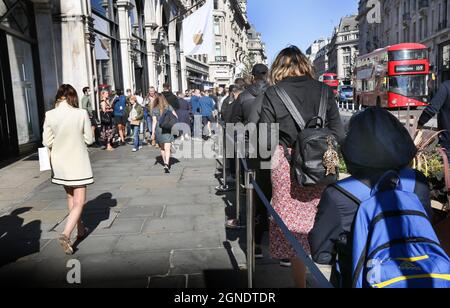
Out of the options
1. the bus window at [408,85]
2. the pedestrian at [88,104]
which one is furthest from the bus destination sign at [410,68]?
the pedestrian at [88,104]

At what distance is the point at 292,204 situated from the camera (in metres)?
3.10

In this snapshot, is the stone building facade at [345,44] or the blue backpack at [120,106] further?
the stone building facade at [345,44]

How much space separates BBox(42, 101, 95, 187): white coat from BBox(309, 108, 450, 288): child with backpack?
3.36 m

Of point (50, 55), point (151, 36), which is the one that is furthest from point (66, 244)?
point (151, 36)

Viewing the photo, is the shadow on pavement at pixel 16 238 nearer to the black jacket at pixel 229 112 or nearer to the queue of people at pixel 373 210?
the black jacket at pixel 229 112

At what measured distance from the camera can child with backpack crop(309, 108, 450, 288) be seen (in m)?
1.50

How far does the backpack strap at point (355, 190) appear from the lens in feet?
5.86

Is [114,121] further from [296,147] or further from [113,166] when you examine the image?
[296,147]

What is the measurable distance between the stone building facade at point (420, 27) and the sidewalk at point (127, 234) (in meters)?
37.2

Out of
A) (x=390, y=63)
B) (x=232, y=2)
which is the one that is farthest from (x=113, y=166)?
(x=232, y=2)

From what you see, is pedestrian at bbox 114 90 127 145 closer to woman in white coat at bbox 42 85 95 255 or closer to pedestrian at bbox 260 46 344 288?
woman in white coat at bbox 42 85 95 255

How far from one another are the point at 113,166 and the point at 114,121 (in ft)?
15.7

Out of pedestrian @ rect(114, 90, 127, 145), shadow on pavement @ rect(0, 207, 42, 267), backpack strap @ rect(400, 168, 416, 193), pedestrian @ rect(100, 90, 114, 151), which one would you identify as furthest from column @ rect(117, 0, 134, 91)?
backpack strap @ rect(400, 168, 416, 193)

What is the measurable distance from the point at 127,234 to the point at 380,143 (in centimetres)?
391
